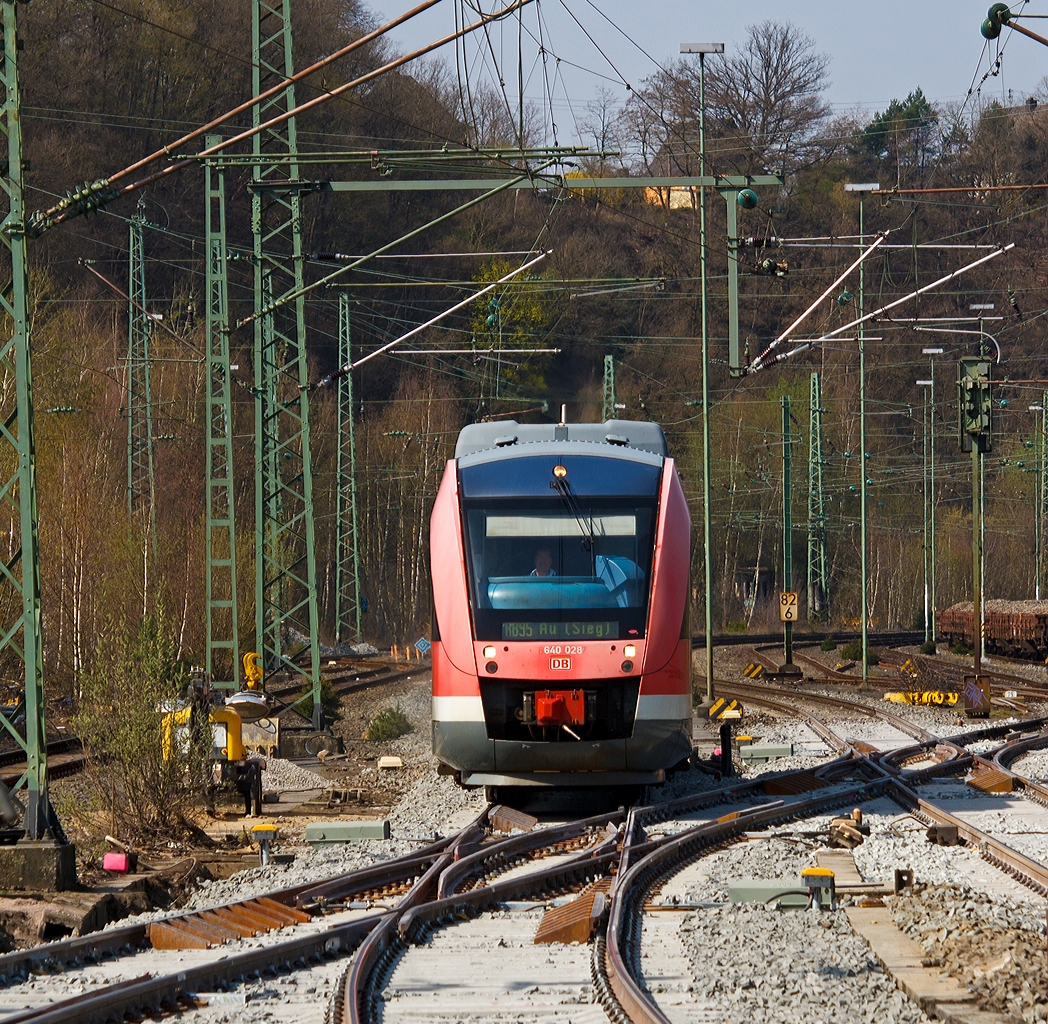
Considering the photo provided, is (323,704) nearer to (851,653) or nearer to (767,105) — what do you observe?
(851,653)

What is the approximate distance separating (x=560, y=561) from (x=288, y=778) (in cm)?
659

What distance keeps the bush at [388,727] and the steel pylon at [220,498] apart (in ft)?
7.25

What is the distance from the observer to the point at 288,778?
→ 66.7 feet

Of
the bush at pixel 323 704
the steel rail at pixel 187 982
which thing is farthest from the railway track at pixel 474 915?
the bush at pixel 323 704

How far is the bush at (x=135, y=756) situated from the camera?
14.9 metres

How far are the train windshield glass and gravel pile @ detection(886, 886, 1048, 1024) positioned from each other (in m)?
5.03

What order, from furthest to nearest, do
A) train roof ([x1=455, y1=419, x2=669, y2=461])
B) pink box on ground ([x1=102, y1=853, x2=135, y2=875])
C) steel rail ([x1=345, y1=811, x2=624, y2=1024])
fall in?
train roof ([x1=455, y1=419, x2=669, y2=461]), pink box on ground ([x1=102, y1=853, x2=135, y2=875]), steel rail ([x1=345, y1=811, x2=624, y2=1024])

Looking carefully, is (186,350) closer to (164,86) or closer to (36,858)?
(164,86)

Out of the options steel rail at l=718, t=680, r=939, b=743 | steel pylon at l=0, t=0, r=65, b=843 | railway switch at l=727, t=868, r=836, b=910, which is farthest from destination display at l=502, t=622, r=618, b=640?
steel rail at l=718, t=680, r=939, b=743

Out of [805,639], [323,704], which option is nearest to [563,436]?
[323,704]

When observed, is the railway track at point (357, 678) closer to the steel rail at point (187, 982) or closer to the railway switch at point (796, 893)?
the railway switch at point (796, 893)

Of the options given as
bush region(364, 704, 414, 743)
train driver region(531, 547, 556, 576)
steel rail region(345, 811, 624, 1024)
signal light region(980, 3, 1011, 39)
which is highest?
signal light region(980, 3, 1011, 39)

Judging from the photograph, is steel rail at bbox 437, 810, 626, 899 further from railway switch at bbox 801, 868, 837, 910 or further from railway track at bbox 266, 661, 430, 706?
railway track at bbox 266, 661, 430, 706

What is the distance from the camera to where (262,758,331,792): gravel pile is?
64.6ft
